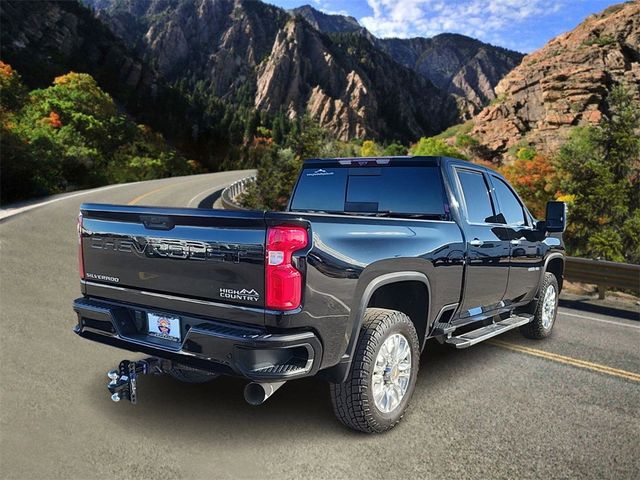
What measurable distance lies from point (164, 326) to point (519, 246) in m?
3.83

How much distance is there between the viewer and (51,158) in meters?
25.4

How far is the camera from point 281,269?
8.95 ft

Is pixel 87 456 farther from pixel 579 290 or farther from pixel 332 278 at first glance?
pixel 579 290

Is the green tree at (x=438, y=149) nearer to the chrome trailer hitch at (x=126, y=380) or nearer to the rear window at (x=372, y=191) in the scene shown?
the rear window at (x=372, y=191)

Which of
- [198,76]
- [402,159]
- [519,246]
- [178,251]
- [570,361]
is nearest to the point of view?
[178,251]

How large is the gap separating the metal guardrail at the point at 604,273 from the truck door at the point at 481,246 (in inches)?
167

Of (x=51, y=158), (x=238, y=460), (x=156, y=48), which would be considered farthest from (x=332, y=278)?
(x=156, y=48)

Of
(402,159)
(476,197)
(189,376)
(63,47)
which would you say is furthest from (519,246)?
(63,47)

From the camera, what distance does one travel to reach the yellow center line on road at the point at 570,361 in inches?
189

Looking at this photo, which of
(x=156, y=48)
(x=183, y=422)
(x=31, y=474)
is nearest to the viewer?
(x=31, y=474)

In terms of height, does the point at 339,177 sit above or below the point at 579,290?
above

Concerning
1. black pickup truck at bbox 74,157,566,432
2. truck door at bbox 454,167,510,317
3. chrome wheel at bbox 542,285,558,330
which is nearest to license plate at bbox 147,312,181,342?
black pickup truck at bbox 74,157,566,432

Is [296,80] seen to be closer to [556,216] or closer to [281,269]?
[556,216]

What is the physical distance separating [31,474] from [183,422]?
3.12 feet
